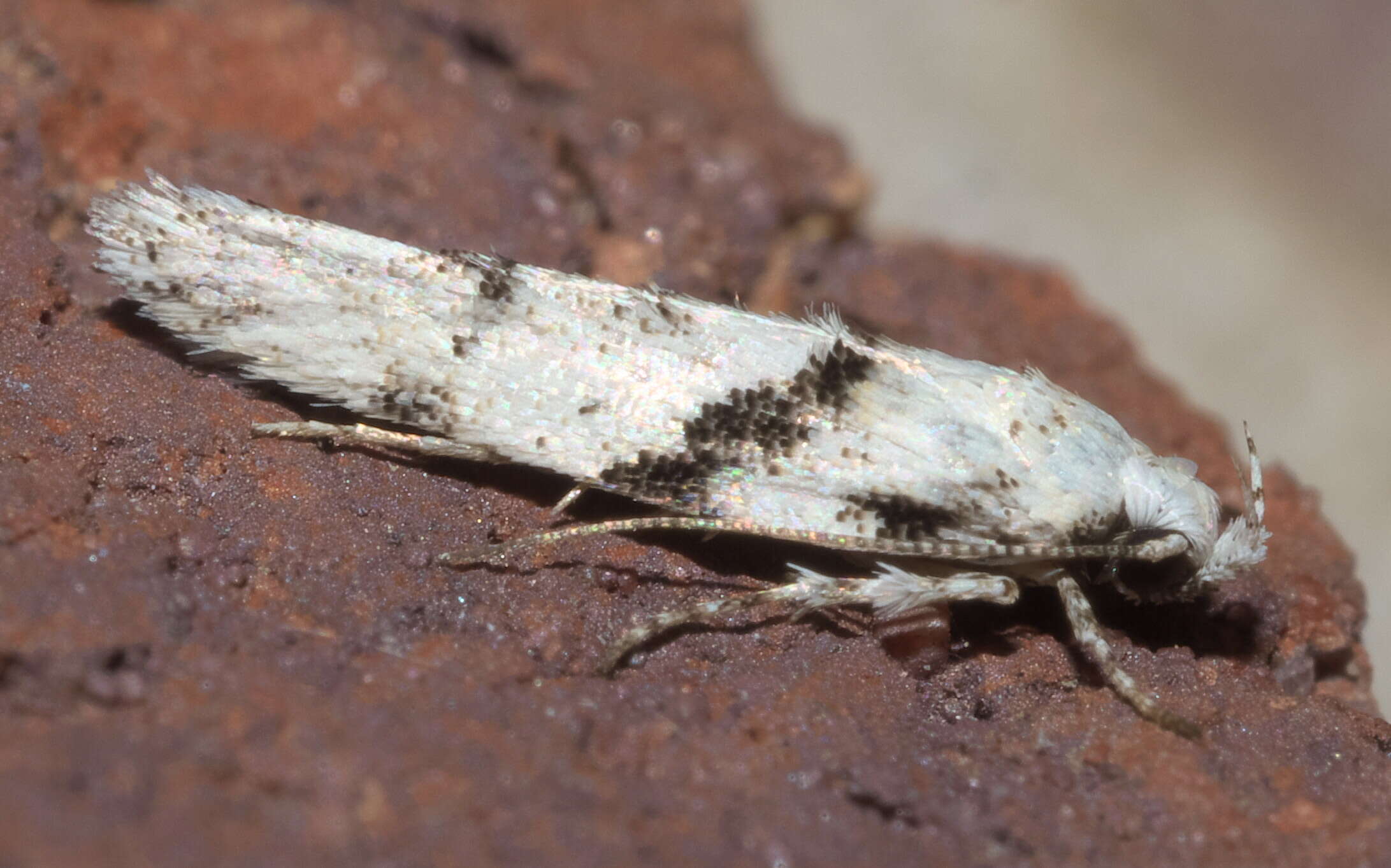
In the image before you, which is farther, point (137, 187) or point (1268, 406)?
point (1268, 406)

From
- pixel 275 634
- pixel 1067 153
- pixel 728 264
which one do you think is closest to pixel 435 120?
pixel 728 264

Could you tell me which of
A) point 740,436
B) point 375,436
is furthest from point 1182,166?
point 375,436

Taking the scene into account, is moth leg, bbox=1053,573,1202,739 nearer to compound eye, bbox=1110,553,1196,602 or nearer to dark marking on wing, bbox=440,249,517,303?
compound eye, bbox=1110,553,1196,602

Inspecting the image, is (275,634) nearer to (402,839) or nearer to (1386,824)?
(402,839)

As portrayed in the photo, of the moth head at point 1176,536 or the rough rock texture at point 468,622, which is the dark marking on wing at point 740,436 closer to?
the rough rock texture at point 468,622

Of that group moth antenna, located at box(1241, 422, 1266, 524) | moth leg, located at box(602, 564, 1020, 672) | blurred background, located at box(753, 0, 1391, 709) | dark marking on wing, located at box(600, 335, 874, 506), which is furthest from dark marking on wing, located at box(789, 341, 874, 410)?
blurred background, located at box(753, 0, 1391, 709)

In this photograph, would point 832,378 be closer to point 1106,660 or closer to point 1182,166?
point 1106,660

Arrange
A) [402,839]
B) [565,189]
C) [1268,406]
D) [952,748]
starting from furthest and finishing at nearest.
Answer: [1268,406], [565,189], [952,748], [402,839]

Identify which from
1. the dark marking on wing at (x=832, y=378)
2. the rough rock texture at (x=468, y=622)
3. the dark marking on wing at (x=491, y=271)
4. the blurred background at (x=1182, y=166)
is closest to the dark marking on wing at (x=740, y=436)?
the dark marking on wing at (x=832, y=378)
